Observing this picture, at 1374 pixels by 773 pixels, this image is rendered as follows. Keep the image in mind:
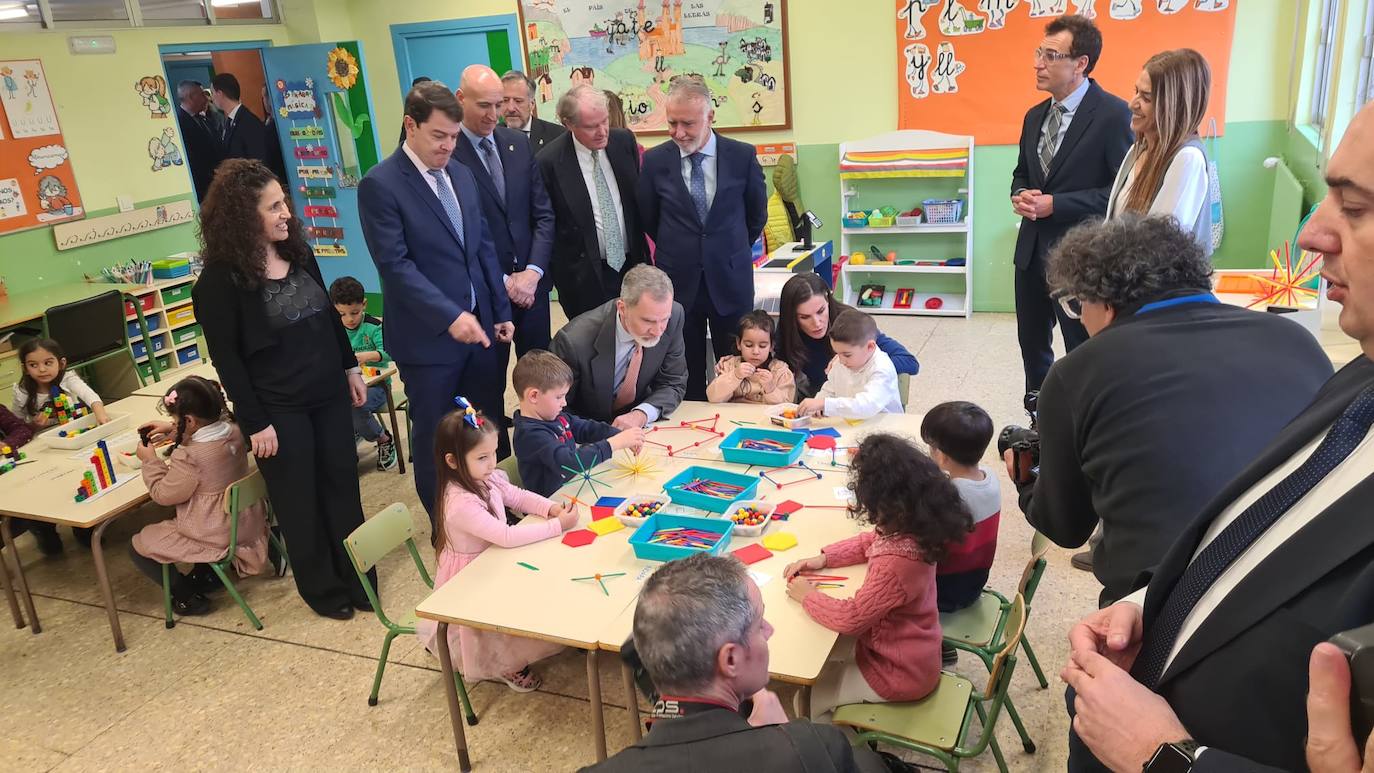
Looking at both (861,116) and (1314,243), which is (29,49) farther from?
(1314,243)

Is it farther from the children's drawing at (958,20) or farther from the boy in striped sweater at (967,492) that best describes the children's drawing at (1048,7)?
the boy in striped sweater at (967,492)

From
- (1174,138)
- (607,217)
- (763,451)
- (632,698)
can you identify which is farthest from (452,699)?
(1174,138)

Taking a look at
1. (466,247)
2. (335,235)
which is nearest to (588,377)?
(466,247)

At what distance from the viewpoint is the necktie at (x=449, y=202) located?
153 inches

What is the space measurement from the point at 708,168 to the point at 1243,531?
365 cm

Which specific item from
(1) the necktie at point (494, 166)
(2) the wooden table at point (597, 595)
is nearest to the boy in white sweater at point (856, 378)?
(2) the wooden table at point (597, 595)

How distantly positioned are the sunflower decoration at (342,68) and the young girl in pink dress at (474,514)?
525 centimetres

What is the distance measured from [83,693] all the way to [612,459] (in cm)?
218

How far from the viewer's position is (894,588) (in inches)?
90.3

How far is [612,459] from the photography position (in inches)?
132

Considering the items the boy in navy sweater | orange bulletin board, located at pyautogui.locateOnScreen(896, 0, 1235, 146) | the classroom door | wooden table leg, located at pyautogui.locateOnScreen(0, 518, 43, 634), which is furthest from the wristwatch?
the classroom door

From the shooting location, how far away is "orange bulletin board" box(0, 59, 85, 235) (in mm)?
6059

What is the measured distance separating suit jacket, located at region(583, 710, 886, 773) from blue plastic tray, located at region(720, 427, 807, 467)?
1577 millimetres

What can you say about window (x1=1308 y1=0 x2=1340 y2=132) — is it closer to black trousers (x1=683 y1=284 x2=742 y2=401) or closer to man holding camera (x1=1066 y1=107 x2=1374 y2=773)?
black trousers (x1=683 y1=284 x2=742 y2=401)
